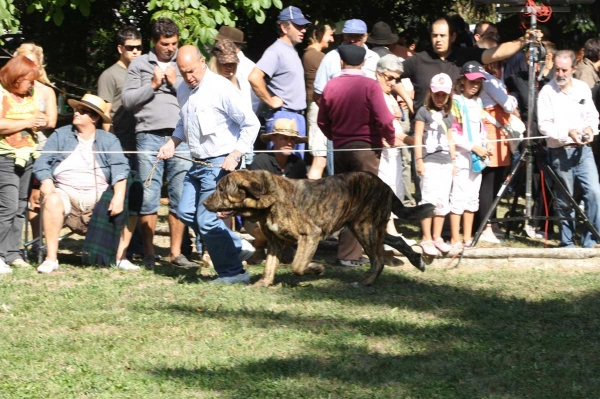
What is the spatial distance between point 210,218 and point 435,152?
9.20 ft

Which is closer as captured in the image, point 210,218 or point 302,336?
point 302,336

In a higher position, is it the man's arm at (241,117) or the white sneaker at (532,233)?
the man's arm at (241,117)

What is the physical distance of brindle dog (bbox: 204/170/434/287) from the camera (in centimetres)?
880

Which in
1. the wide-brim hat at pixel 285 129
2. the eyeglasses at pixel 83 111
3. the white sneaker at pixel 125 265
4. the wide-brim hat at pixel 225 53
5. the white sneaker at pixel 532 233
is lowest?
the white sneaker at pixel 125 265

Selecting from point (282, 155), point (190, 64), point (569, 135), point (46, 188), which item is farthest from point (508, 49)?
point (46, 188)

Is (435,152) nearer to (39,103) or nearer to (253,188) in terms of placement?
(253,188)

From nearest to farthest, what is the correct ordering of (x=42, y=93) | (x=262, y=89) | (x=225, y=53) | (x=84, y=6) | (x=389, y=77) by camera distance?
(x=225, y=53), (x=42, y=93), (x=389, y=77), (x=262, y=89), (x=84, y=6)

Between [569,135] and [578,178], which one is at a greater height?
[569,135]

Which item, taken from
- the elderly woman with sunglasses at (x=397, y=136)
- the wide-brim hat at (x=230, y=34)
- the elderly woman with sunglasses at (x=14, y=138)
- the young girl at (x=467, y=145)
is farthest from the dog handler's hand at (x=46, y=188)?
the young girl at (x=467, y=145)

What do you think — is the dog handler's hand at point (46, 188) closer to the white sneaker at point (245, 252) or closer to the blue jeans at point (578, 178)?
the white sneaker at point (245, 252)

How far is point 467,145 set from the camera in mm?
11211

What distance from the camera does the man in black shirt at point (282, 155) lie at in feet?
33.9

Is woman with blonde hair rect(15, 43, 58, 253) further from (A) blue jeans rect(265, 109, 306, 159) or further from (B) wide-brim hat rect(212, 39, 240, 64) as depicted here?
(A) blue jeans rect(265, 109, 306, 159)

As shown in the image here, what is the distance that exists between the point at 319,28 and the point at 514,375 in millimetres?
6375
